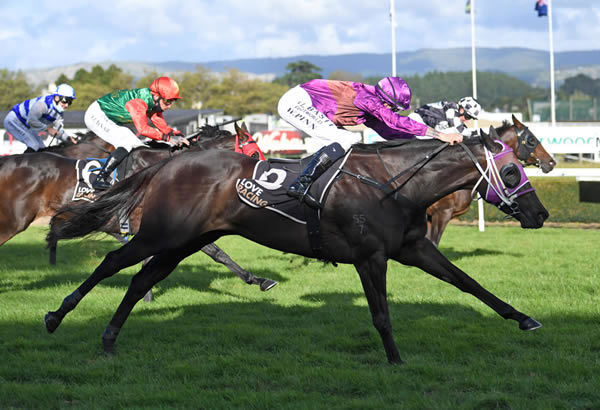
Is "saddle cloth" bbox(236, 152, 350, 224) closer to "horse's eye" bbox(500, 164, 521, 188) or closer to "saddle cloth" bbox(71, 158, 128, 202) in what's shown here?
"horse's eye" bbox(500, 164, 521, 188)

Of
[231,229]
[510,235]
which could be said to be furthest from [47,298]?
[510,235]

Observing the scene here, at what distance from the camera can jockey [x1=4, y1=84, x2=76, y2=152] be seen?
9414mm

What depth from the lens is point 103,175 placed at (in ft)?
23.5

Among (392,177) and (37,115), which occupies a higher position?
(37,115)

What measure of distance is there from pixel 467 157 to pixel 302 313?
7.36ft

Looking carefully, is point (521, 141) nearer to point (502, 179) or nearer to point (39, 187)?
point (502, 179)

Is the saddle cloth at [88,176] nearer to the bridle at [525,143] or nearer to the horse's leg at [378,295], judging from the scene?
the horse's leg at [378,295]

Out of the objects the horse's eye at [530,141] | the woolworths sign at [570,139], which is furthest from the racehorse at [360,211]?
the woolworths sign at [570,139]

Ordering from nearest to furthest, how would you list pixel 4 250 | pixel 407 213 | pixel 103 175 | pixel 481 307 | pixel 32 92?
1. pixel 407 213
2. pixel 481 307
3. pixel 103 175
4. pixel 4 250
5. pixel 32 92

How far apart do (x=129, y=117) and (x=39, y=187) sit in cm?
105

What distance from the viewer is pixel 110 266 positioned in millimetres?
5301

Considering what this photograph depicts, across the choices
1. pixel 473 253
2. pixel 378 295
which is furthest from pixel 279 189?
pixel 473 253

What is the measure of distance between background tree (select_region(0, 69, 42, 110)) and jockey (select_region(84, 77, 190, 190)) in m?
56.7

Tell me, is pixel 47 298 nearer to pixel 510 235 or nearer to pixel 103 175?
pixel 103 175
